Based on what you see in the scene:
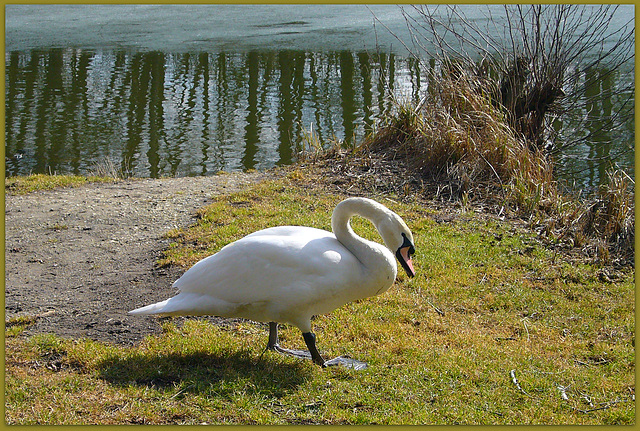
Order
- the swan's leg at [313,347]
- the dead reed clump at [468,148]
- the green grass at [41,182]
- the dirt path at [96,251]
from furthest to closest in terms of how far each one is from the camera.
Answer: the green grass at [41,182]
the dead reed clump at [468,148]
the dirt path at [96,251]
the swan's leg at [313,347]

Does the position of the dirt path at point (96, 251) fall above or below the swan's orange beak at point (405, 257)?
below

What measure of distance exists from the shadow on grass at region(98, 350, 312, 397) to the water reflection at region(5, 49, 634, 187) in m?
6.93

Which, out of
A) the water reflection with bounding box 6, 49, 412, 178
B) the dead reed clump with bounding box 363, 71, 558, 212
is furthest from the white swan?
the water reflection with bounding box 6, 49, 412, 178

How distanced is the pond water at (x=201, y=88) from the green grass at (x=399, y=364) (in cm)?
593

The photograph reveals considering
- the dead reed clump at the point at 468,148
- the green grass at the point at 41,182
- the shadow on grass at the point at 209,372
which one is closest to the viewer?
the shadow on grass at the point at 209,372

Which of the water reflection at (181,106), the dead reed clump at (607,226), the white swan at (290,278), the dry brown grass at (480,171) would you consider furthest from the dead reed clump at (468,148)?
the white swan at (290,278)

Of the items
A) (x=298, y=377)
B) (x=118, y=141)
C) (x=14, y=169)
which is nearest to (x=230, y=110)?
(x=118, y=141)

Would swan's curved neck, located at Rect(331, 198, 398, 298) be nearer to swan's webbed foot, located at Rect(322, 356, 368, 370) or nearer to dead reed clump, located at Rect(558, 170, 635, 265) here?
swan's webbed foot, located at Rect(322, 356, 368, 370)

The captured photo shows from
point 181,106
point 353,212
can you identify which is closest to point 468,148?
point 353,212

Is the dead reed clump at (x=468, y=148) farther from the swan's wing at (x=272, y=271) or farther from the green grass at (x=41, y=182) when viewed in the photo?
the swan's wing at (x=272, y=271)

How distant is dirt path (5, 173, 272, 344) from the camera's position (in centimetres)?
537

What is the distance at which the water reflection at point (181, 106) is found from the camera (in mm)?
13555

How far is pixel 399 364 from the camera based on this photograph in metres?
4.55

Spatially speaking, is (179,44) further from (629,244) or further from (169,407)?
(169,407)
